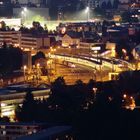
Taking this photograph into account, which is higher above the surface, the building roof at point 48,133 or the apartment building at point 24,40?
the apartment building at point 24,40

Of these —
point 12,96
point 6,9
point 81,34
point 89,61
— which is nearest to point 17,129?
point 12,96

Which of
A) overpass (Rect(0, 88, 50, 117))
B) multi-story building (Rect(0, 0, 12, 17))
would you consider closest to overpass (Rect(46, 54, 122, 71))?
overpass (Rect(0, 88, 50, 117))

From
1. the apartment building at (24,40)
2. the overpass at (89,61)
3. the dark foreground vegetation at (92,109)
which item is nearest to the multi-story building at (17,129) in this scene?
the dark foreground vegetation at (92,109)

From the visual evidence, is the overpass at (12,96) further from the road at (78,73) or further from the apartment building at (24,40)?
the apartment building at (24,40)

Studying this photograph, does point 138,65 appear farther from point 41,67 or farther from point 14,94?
point 14,94

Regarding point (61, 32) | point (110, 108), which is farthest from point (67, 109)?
point (61, 32)

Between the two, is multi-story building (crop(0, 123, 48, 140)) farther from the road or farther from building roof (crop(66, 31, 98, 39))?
building roof (crop(66, 31, 98, 39))

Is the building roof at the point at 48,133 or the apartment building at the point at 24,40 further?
the apartment building at the point at 24,40

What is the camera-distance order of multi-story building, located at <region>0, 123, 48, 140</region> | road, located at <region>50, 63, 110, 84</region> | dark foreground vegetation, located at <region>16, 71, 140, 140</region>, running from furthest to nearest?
road, located at <region>50, 63, 110, 84</region>, multi-story building, located at <region>0, 123, 48, 140</region>, dark foreground vegetation, located at <region>16, 71, 140, 140</region>

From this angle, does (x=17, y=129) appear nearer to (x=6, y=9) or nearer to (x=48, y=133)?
(x=48, y=133)

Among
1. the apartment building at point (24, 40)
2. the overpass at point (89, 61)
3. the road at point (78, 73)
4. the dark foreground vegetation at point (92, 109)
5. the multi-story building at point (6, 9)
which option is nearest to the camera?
the dark foreground vegetation at point (92, 109)

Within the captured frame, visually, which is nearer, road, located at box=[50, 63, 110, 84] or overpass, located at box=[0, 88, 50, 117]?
overpass, located at box=[0, 88, 50, 117]
